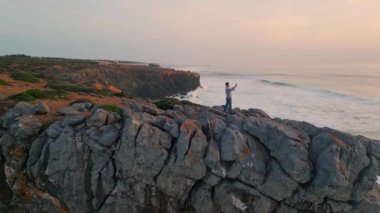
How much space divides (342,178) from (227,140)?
3952 millimetres

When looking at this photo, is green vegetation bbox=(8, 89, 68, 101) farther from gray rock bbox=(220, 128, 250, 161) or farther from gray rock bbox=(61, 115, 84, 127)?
gray rock bbox=(220, 128, 250, 161)

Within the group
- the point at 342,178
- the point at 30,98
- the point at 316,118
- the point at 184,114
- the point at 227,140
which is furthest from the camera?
the point at 316,118

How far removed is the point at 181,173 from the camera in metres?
12.4

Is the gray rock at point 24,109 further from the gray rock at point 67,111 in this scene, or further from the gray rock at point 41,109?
the gray rock at point 67,111

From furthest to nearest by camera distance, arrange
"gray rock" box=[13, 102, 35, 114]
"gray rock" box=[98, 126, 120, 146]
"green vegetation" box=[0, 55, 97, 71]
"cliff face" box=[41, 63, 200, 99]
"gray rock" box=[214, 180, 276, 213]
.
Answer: "cliff face" box=[41, 63, 200, 99] → "green vegetation" box=[0, 55, 97, 71] → "gray rock" box=[13, 102, 35, 114] → "gray rock" box=[98, 126, 120, 146] → "gray rock" box=[214, 180, 276, 213]

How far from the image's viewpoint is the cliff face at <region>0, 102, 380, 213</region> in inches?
484

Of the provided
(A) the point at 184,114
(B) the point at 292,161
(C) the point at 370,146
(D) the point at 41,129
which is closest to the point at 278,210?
(B) the point at 292,161

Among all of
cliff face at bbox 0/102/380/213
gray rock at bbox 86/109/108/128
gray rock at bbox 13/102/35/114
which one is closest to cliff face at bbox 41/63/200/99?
gray rock at bbox 13/102/35/114

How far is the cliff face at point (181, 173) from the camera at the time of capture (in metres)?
12.3

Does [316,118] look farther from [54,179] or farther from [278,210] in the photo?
[54,179]

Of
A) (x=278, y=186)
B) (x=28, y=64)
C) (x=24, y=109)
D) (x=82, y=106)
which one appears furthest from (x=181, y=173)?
(x=28, y=64)

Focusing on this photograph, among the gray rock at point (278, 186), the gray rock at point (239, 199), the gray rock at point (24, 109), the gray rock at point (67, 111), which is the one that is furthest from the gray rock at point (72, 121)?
the gray rock at point (278, 186)

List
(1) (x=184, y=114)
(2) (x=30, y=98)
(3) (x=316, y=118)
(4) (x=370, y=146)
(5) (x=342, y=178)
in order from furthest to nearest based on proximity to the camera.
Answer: (3) (x=316, y=118), (2) (x=30, y=98), (1) (x=184, y=114), (4) (x=370, y=146), (5) (x=342, y=178)

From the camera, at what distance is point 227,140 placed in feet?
42.7
